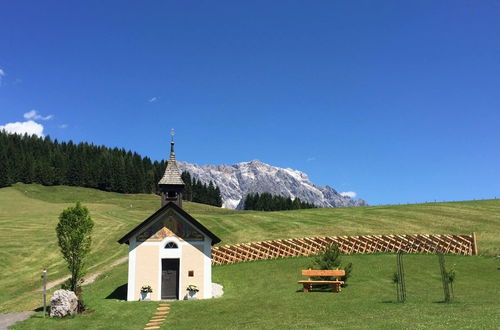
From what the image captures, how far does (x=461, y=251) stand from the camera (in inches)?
1421

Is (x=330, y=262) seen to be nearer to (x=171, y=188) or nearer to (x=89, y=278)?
(x=171, y=188)

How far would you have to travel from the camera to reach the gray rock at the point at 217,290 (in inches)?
1121

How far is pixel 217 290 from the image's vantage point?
97.3 ft

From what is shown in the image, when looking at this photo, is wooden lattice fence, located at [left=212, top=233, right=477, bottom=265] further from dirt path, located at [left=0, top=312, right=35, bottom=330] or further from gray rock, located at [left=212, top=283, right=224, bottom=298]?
dirt path, located at [left=0, top=312, right=35, bottom=330]

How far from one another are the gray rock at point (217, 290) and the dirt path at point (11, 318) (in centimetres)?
1114

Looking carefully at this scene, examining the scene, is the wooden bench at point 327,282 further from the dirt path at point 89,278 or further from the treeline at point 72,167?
the treeline at point 72,167

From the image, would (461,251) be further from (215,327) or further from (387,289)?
(215,327)

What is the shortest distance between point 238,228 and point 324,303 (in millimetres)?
34234

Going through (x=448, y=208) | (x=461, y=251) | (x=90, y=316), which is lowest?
(x=90, y=316)

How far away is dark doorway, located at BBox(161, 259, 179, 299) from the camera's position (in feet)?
94.6

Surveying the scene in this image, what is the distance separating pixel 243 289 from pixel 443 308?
48.8 ft

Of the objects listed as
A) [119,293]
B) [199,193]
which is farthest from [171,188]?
[199,193]

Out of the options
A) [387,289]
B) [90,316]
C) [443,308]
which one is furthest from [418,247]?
[90,316]

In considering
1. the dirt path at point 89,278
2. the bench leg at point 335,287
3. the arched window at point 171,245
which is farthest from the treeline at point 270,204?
the bench leg at point 335,287
